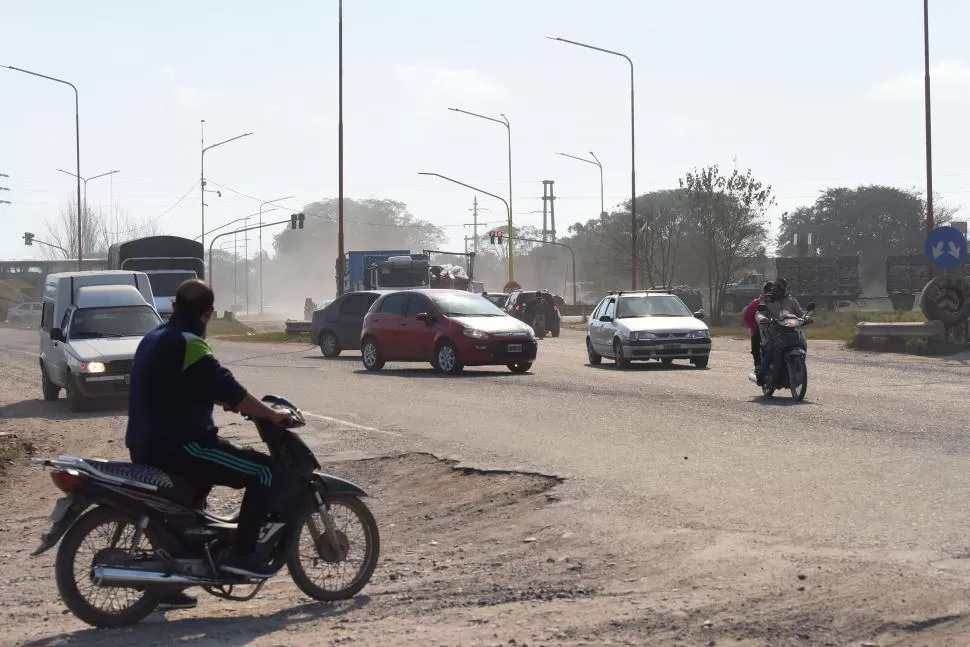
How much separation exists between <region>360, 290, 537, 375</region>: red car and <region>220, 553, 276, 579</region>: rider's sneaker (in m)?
16.7

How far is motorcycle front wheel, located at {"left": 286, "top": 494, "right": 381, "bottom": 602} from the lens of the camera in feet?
23.0

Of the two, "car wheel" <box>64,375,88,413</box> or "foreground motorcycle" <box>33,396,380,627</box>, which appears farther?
"car wheel" <box>64,375,88,413</box>

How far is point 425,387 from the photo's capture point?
2108 centimetres

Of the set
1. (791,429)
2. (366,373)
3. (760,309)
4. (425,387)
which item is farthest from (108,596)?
(366,373)

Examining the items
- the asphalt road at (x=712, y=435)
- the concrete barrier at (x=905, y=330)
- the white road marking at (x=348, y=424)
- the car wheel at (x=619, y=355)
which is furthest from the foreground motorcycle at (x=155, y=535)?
the concrete barrier at (x=905, y=330)

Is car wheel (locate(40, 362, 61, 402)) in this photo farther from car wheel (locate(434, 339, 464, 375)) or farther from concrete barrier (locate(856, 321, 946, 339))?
concrete barrier (locate(856, 321, 946, 339))

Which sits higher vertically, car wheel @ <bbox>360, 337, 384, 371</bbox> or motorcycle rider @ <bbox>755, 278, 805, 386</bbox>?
motorcycle rider @ <bbox>755, 278, 805, 386</bbox>

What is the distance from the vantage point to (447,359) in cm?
2406

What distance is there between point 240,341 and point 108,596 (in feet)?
129

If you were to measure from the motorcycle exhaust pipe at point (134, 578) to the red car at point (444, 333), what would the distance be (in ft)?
55.6

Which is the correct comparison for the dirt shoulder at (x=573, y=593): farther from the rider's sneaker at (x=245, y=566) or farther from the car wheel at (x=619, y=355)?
the car wheel at (x=619, y=355)

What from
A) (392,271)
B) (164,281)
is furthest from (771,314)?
(392,271)

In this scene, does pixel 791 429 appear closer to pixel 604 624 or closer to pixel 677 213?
pixel 604 624

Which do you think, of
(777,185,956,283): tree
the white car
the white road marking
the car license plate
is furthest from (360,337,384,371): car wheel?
(777,185,956,283): tree
